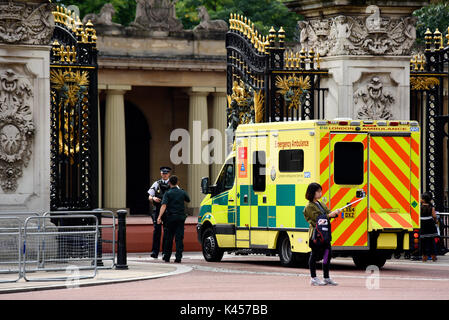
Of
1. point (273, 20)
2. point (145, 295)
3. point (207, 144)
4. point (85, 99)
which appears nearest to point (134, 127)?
point (207, 144)

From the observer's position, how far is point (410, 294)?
1691cm

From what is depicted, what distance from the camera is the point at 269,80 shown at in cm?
2503

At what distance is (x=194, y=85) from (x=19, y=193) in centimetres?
2446

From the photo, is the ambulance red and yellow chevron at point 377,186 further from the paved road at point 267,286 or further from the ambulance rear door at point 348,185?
the paved road at point 267,286

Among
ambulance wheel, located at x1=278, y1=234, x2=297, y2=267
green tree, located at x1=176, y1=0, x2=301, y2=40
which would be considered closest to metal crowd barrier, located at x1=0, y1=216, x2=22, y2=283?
ambulance wheel, located at x1=278, y1=234, x2=297, y2=267

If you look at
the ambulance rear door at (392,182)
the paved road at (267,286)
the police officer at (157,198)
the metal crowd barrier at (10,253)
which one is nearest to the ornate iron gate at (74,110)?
the paved road at (267,286)

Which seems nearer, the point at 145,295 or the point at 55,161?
the point at 145,295

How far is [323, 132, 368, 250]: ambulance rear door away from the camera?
70.2 feet

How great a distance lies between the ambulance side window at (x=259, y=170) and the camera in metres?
22.8

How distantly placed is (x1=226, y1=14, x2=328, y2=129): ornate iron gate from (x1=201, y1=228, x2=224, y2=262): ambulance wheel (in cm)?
245

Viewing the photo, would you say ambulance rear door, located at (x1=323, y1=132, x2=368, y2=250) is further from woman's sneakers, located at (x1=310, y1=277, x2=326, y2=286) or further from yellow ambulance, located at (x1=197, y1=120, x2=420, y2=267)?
woman's sneakers, located at (x1=310, y1=277, x2=326, y2=286)

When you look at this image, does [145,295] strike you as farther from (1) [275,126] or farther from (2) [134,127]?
(2) [134,127]

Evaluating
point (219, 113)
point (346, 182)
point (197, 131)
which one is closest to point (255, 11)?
point (219, 113)

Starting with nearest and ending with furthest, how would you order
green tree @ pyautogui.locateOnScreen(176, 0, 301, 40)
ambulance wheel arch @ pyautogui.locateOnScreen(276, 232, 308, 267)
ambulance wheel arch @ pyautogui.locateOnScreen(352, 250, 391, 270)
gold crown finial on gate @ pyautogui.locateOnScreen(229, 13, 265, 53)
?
ambulance wheel arch @ pyautogui.locateOnScreen(276, 232, 308, 267) < ambulance wheel arch @ pyautogui.locateOnScreen(352, 250, 391, 270) < gold crown finial on gate @ pyautogui.locateOnScreen(229, 13, 265, 53) < green tree @ pyautogui.locateOnScreen(176, 0, 301, 40)
